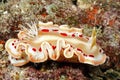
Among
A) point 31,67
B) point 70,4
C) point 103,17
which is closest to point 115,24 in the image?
point 103,17

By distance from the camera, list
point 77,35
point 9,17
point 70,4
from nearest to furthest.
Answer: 1. point 77,35
2. point 9,17
3. point 70,4

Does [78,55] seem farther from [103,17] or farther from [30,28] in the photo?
[103,17]

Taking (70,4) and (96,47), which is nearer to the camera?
(96,47)

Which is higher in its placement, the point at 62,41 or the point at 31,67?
the point at 62,41
